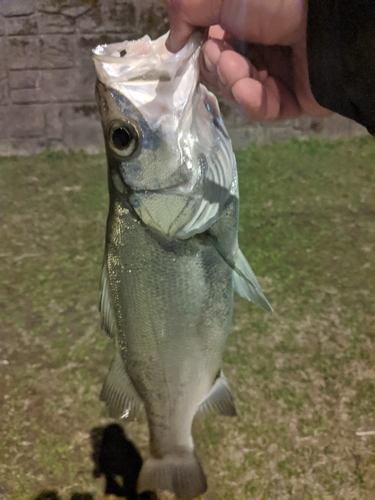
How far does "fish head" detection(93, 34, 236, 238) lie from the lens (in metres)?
0.91

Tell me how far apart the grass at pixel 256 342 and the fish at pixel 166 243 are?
0.87 metres

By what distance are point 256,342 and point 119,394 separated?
55.2 inches

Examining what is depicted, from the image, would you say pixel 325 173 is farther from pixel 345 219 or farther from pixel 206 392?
pixel 206 392

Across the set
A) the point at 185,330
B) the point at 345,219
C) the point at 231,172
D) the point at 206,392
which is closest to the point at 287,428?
the point at 206,392

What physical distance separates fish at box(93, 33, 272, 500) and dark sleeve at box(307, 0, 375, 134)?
272 millimetres

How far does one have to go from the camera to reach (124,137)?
0.94 meters

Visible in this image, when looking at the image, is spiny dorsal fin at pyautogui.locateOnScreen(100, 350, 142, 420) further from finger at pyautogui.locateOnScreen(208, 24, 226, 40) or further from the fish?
finger at pyautogui.locateOnScreen(208, 24, 226, 40)

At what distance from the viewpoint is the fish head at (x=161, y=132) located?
0.91 metres

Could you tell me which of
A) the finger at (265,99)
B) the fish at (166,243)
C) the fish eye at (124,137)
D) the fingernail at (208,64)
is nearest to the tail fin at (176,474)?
the fish at (166,243)

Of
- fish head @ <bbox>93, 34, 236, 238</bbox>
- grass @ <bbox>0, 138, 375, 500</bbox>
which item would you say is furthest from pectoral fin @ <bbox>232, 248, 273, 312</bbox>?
grass @ <bbox>0, 138, 375, 500</bbox>

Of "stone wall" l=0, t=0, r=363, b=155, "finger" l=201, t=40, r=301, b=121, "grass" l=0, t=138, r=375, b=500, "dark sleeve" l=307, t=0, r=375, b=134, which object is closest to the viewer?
"dark sleeve" l=307, t=0, r=375, b=134

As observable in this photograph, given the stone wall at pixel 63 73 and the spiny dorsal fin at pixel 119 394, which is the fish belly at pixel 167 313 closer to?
the spiny dorsal fin at pixel 119 394

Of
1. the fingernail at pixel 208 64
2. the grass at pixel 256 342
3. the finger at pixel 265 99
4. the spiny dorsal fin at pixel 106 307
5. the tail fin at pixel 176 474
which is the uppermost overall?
the fingernail at pixel 208 64

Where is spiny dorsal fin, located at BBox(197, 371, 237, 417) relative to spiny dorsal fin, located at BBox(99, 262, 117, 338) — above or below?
below
